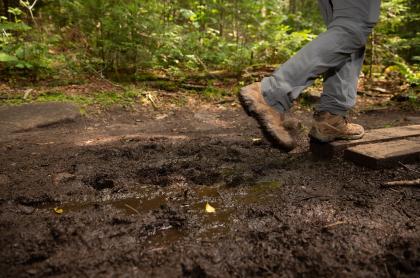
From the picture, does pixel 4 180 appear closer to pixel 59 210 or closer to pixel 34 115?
pixel 59 210

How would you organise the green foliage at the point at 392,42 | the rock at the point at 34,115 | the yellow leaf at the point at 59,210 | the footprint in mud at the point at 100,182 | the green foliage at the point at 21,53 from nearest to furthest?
the yellow leaf at the point at 59,210
the footprint in mud at the point at 100,182
the rock at the point at 34,115
the green foliage at the point at 21,53
the green foliage at the point at 392,42

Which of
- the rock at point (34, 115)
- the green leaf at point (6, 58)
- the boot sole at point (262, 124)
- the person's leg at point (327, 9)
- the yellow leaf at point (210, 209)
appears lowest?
the rock at point (34, 115)

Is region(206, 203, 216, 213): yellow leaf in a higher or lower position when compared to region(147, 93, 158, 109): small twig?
higher

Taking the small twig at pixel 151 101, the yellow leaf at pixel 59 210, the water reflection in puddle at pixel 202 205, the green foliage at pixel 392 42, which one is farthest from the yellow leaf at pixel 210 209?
the green foliage at pixel 392 42

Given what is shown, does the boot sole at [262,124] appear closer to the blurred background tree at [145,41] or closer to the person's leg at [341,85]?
the person's leg at [341,85]

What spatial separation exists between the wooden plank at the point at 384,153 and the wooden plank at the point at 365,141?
7cm

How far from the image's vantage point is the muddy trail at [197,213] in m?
1.37

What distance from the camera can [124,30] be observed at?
17.7 ft

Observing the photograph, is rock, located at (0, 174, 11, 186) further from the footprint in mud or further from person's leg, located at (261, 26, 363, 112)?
person's leg, located at (261, 26, 363, 112)

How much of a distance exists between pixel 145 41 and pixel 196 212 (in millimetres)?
4377

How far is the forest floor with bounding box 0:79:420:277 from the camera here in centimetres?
138

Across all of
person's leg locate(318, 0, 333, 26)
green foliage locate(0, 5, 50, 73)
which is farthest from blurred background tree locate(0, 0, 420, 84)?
person's leg locate(318, 0, 333, 26)

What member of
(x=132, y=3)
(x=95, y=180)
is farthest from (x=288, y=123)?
(x=132, y=3)

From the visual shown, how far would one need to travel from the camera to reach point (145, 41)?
5.61 meters
